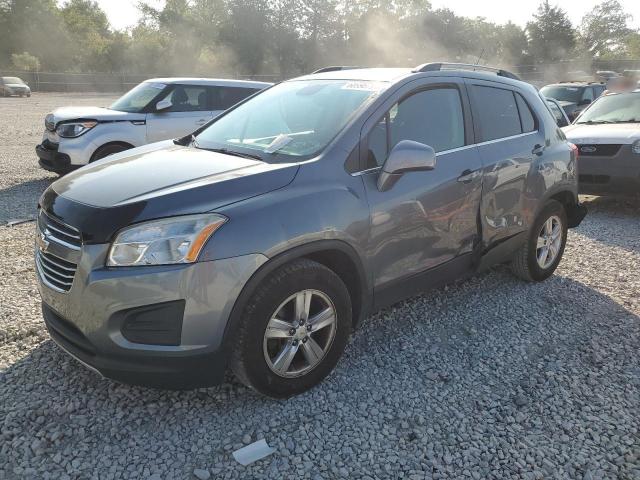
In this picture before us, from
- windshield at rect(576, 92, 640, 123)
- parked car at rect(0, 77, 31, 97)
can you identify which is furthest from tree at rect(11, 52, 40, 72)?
windshield at rect(576, 92, 640, 123)

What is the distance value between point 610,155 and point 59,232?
22.9 feet

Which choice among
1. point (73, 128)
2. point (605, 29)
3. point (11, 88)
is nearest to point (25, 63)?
point (11, 88)

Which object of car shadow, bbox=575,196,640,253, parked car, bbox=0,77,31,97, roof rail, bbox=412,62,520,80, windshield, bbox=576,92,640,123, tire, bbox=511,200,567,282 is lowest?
parked car, bbox=0,77,31,97

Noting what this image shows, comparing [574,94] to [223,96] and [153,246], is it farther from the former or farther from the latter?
[153,246]

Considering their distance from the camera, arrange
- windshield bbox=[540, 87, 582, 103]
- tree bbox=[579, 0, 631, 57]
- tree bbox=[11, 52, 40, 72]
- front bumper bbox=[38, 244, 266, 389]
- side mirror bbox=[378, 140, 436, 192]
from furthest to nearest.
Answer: tree bbox=[579, 0, 631, 57] → tree bbox=[11, 52, 40, 72] → windshield bbox=[540, 87, 582, 103] → side mirror bbox=[378, 140, 436, 192] → front bumper bbox=[38, 244, 266, 389]

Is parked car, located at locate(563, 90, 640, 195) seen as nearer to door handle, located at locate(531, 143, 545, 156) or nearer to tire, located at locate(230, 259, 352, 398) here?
door handle, located at locate(531, 143, 545, 156)

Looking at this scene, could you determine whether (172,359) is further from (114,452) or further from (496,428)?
(496,428)

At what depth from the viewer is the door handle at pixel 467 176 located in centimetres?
360

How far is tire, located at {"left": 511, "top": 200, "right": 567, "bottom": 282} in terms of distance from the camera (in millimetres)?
4535

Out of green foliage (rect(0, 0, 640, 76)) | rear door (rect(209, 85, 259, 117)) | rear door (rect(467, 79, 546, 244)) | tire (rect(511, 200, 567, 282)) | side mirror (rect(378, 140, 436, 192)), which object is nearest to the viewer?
side mirror (rect(378, 140, 436, 192))

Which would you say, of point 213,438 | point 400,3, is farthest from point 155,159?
point 400,3

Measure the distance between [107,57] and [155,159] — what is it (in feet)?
194

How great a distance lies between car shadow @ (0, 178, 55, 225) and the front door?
5070 millimetres

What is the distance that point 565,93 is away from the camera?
15.4m
